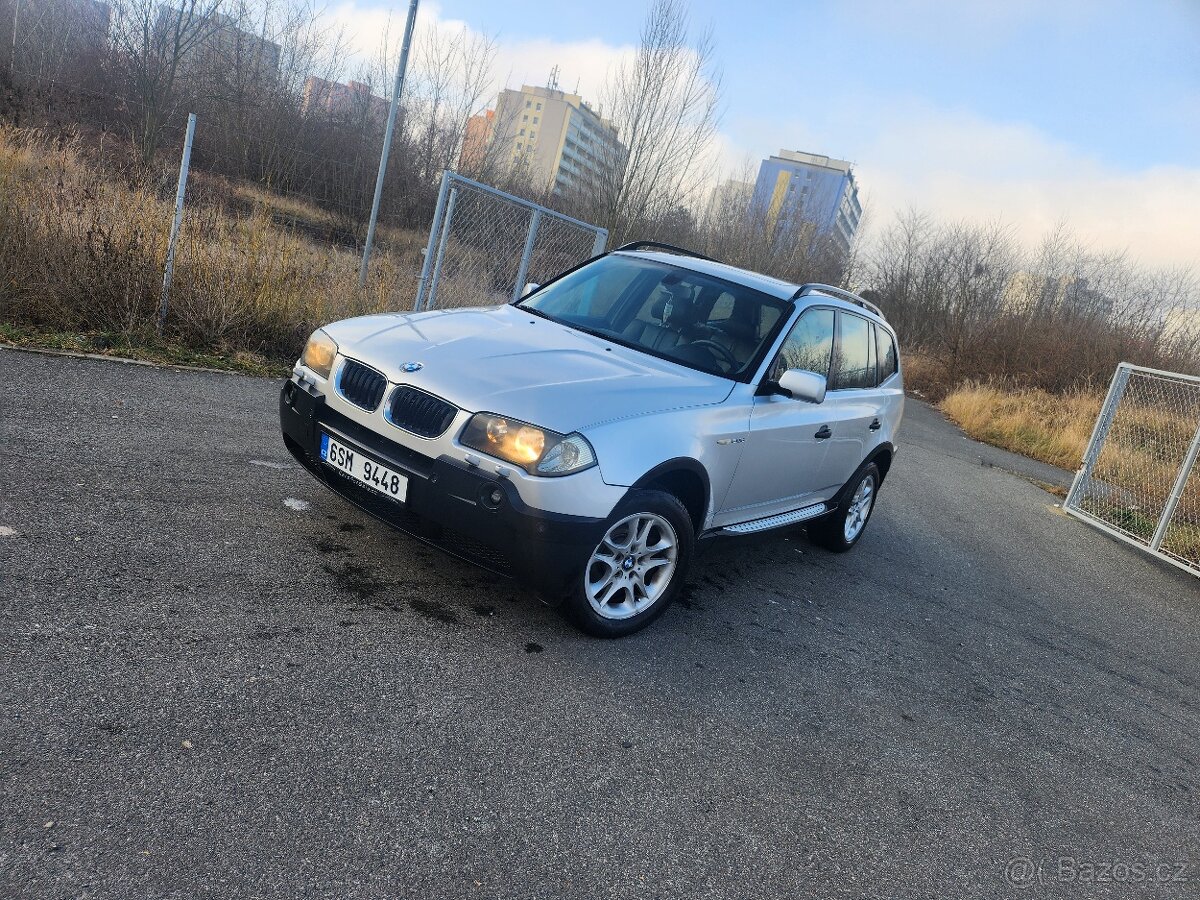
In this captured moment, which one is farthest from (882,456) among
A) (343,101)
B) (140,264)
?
(343,101)

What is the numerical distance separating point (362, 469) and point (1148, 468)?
9.67 meters

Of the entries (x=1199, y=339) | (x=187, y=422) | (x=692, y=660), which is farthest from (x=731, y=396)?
A: (x=1199, y=339)

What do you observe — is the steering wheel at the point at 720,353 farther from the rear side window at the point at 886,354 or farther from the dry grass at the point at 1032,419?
the dry grass at the point at 1032,419

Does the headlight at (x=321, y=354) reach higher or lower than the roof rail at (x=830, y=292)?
lower

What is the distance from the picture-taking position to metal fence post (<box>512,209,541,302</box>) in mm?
10188

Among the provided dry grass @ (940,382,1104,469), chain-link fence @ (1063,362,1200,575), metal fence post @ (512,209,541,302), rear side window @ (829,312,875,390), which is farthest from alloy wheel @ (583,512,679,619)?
dry grass @ (940,382,1104,469)

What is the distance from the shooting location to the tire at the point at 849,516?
6.08 meters

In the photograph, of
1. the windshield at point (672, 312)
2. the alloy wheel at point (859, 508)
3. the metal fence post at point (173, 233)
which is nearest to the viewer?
the windshield at point (672, 312)

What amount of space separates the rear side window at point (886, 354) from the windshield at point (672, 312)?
1.69 m

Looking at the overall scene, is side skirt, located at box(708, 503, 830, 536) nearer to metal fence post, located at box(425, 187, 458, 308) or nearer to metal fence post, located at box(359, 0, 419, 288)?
metal fence post, located at box(425, 187, 458, 308)

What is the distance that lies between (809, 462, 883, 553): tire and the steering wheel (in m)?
1.77

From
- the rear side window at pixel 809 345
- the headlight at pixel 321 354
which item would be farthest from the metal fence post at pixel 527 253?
the headlight at pixel 321 354

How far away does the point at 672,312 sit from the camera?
4.86m

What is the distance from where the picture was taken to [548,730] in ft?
10.2
